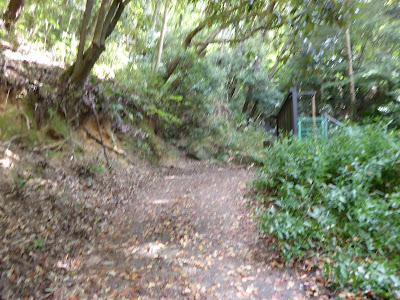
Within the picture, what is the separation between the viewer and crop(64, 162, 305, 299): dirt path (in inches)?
131

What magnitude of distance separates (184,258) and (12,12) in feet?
27.3

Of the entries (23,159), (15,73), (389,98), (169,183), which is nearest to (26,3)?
(15,73)

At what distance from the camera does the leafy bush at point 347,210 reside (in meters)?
A: 3.14

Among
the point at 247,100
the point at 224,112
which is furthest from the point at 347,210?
the point at 247,100

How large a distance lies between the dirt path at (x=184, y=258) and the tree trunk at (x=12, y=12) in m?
6.15

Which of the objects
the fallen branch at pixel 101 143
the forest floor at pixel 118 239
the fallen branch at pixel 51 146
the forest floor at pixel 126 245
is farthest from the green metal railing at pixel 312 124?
the fallen branch at pixel 51 146

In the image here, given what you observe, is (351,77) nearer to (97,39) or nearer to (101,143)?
(101,143)

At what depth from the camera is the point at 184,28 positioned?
1655cm

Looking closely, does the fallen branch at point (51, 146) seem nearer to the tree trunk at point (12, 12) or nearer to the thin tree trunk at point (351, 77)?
the tree trunk at point (12, 12)

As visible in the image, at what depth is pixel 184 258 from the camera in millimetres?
4047

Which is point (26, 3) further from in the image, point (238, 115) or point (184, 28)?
point (238, 115)

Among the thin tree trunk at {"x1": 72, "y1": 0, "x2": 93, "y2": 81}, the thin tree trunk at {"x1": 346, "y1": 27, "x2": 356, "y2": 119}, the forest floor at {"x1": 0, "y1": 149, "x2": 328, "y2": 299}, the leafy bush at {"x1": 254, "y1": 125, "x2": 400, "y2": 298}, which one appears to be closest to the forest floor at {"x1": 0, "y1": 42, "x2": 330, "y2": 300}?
the forest floor at {"x1": 0, "y1": 149, "x2": 328, "y2": 299}

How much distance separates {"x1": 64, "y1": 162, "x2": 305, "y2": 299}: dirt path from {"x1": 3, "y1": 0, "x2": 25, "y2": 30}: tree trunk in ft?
20.2

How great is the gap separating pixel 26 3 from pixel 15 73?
3.64m
